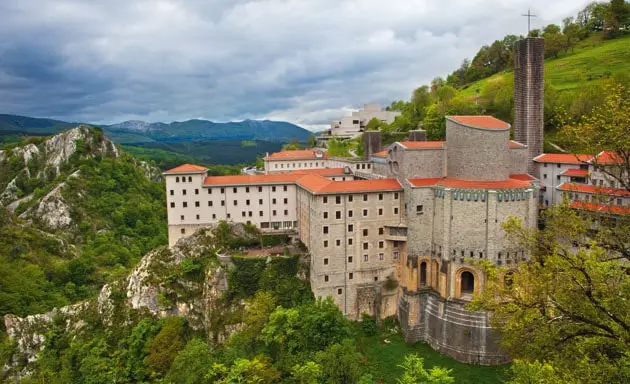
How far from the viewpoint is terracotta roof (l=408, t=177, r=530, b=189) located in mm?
40875

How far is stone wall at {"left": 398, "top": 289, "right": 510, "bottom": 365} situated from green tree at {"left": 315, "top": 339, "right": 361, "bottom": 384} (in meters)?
10.1

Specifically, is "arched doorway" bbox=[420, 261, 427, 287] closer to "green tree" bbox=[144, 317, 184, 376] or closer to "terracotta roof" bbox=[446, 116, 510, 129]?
"terracotta roof" bbox=[446, 116, 510, 129]

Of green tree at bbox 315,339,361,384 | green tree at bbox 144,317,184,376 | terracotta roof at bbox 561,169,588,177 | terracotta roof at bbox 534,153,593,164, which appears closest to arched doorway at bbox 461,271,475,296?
green tree at bbox 315,339,361,384

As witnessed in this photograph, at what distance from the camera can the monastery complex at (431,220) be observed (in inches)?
1578

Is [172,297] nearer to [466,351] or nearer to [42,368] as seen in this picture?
[42,368]

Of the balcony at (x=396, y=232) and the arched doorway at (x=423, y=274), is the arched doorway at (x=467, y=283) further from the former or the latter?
the balcony at (x=396, y=232)

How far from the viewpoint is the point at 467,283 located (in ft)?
143

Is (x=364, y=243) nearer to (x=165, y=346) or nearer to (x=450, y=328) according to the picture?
(x=450, y=328)

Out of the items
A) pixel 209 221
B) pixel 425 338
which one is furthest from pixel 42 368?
pixel 425 338

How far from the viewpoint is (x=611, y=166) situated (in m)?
16.4

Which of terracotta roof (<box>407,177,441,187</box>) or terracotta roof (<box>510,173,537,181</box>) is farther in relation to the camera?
terracotta roof (<box>510,173,537,181</box>)

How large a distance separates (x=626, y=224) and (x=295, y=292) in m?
34.4

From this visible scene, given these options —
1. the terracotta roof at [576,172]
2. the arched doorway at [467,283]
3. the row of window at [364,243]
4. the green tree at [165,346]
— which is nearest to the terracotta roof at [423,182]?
the row of window at [364,243]

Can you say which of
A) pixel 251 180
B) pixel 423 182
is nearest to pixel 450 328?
pixel 423 182
